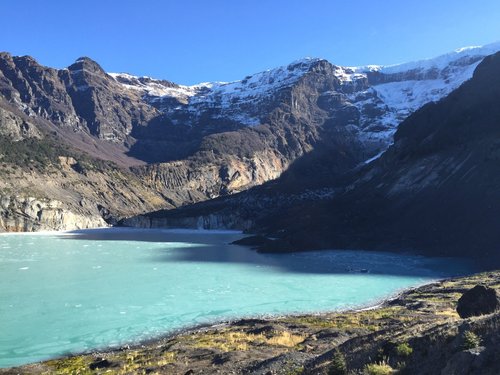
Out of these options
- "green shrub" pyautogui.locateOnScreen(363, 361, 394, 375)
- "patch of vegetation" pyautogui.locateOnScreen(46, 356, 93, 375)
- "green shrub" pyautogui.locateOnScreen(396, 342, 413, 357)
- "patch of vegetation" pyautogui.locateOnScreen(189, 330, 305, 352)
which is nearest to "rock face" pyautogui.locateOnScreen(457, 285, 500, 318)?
"patch of vegetation" pyautogui.locateOnScreen(189, 330, 305, 352)

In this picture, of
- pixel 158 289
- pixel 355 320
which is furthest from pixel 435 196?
pixel 355 320

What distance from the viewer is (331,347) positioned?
2297 cm

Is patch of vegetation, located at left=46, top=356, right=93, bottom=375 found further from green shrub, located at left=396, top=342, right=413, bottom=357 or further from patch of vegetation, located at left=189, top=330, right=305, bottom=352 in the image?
green shrub, located at left=396, top=342, right=413, bottom=357

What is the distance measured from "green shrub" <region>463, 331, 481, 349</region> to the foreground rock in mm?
11

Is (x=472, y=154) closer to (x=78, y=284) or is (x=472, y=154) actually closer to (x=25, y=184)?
(x=78, y=284)

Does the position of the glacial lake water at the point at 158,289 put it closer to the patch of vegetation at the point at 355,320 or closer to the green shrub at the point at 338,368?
the patch of vegetation at the point at 355,320

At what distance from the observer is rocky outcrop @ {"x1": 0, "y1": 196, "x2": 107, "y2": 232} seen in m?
144

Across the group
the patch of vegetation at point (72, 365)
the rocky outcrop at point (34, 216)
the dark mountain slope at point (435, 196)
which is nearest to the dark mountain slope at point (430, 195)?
the dark mountain slope at point (435, 196)

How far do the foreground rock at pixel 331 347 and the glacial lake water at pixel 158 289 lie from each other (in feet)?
13.6

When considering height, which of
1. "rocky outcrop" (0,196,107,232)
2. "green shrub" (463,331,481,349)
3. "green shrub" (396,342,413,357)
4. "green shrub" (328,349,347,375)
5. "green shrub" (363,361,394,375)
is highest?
"rocky outcrop" (0,196,107,232)

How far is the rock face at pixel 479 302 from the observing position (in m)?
18.5

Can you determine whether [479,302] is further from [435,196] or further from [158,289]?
[435,196]

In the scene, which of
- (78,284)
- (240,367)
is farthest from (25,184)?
(240,367)

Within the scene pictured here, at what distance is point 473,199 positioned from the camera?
289ft
